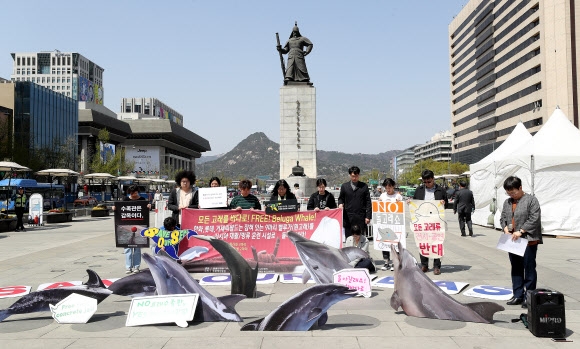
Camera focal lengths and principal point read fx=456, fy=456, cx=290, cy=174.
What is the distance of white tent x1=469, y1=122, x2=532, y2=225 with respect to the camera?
17734 millimetres

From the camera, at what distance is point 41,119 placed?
6738cm

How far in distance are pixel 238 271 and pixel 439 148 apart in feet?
556

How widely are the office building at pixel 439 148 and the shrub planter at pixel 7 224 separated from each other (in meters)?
152

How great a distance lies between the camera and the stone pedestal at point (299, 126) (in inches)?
1204

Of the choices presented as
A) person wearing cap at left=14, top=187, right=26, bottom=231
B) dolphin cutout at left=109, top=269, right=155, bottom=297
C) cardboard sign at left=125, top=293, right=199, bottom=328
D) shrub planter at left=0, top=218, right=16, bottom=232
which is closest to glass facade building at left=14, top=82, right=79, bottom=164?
shrub planter at left=0, top=218, right=16, bottom=232

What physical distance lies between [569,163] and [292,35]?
20.1 m

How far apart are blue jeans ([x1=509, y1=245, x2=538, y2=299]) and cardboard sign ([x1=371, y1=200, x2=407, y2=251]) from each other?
2.63 meters

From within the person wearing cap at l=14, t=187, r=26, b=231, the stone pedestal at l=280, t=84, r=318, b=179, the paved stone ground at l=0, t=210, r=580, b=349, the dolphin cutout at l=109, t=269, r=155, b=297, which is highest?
the stone pedestal at l=280, t=84, r=318, b=179

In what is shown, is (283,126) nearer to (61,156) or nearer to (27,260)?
(27,260)

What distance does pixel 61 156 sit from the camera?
2128 inches

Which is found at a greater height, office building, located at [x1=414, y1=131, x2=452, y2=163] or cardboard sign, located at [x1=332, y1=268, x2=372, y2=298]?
office building, located at [x1=414, y1=131, x2=452, y2=163]

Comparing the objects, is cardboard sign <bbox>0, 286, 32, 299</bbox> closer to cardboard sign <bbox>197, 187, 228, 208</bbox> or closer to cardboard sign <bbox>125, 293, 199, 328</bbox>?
cardboard sign <bbox>125, 293, 199, 328</bbox>

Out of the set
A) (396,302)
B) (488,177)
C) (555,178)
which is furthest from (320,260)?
(488,177)

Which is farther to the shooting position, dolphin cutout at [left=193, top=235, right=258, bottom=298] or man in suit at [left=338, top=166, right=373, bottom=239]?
man in suit at [left=338, top=166, right=373, bottom=239]
